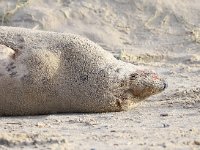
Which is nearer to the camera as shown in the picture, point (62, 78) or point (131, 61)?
point (62, 78)

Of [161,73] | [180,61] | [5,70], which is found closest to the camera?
[5,70]

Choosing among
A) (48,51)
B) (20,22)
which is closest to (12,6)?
(20,22)

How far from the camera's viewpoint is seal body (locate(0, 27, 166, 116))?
15.6ft

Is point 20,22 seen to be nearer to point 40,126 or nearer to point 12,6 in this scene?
point 12,6

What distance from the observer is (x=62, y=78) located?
4809 mm

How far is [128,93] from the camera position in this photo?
4961mm

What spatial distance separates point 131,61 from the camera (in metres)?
7.47

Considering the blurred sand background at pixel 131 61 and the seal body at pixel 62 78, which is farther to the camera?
the seal body at pixel 62 78

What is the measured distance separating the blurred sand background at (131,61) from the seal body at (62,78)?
105 millimetres

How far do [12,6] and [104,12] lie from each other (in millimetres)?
1198

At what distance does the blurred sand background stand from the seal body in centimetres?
10

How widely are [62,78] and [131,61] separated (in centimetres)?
274

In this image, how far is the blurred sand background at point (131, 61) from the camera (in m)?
3.77

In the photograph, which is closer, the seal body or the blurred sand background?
the blurred sand background
